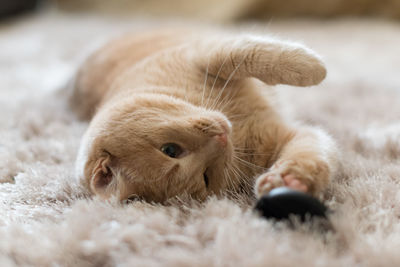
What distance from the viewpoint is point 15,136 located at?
4.99 feet

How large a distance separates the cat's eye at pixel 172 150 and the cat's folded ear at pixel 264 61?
362mm

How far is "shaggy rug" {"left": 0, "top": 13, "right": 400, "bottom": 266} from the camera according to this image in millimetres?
752

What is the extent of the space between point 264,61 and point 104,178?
592 mm

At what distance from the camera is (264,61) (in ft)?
4.15

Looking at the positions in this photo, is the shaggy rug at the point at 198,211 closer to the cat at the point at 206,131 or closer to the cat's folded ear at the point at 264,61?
the cat at the point at 206,131

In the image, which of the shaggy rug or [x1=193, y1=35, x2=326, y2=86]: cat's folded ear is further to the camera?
[x1=193, y1=35, x2=326, y2=86]: cat's folded ear

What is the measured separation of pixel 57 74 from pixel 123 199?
1.72 metres

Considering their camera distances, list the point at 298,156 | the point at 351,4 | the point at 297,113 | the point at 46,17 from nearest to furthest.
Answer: the point at 298,156, the point at 297,113, the point at 351,4, the point at 46,17

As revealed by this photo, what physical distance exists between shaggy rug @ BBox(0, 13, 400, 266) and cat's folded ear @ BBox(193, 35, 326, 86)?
0.28 m

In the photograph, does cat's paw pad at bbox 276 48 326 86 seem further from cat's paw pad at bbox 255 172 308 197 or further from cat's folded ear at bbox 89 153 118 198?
cat's folded ear at bbox 89 153 118 198

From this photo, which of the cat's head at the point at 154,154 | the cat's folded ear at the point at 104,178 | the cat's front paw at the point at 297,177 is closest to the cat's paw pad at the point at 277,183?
the cat's front paw at the point at 297,177

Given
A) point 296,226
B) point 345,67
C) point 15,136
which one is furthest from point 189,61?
point 345,67

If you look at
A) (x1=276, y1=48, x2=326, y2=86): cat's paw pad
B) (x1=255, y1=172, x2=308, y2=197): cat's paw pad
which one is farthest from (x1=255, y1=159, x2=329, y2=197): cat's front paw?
(x1=276, y1=48, x2=326, y2=86): cat's paw pad

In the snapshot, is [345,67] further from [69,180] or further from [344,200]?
[69,180]
